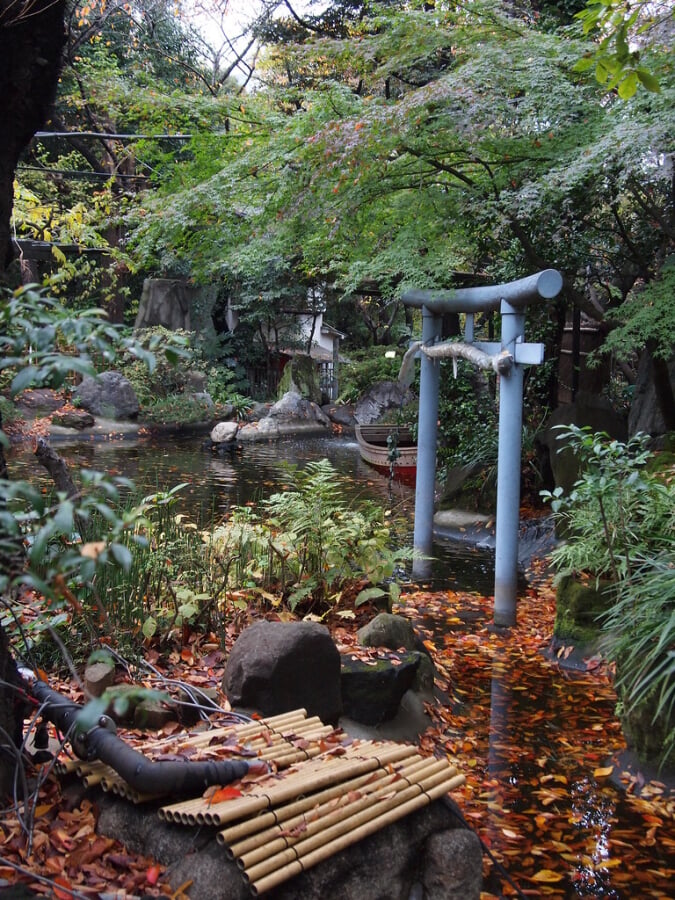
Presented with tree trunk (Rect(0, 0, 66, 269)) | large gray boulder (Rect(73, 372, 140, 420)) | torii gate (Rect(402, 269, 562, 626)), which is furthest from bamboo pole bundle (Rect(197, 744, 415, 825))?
large gray boulder (Rect(73, 372, 140, 420))

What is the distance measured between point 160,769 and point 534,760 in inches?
94.7

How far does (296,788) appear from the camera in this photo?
2.18 metres

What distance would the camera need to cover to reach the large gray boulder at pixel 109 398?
A: 16109 mm

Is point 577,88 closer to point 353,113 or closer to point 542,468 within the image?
point 353,113

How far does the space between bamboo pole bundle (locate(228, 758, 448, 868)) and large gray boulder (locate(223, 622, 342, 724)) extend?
36.1 inches

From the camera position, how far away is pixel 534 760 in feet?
12.9

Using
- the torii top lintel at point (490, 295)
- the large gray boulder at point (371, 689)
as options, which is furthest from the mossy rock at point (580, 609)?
the torii top lintel at point (490, 295)

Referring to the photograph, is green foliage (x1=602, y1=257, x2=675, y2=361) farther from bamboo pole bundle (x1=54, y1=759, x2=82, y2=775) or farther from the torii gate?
bamboo pole bundle (x1=54, y1=759, x2=82, y2=775)

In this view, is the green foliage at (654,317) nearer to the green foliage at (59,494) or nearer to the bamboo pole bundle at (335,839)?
the bamboo pole bundle at (335,839)

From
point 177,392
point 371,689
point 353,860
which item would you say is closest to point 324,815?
point 353,860

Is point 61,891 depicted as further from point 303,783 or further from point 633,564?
point 633,564

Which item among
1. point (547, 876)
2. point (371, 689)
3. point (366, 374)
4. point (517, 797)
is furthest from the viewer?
point (366, 374)

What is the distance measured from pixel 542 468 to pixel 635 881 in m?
6.82

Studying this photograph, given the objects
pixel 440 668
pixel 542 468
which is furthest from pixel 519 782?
pixel 542 468
